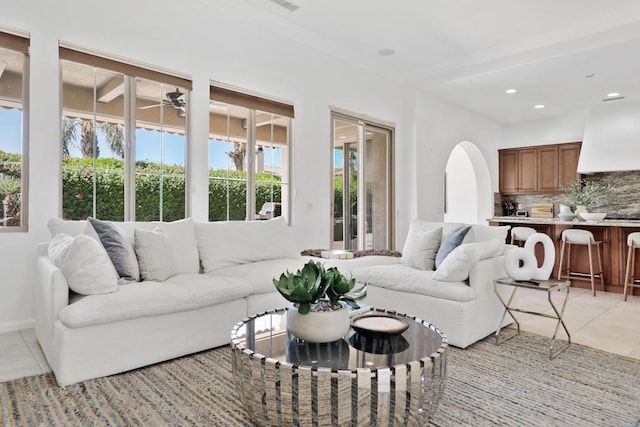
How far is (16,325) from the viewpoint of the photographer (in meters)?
3.13

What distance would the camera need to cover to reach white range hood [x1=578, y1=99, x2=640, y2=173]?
642cm

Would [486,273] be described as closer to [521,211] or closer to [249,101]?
[249,101]

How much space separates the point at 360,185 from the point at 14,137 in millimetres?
4159

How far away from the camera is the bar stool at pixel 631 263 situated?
4.71m

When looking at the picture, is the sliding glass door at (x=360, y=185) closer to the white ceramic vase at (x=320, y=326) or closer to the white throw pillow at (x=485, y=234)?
the white throw pillow at (x=485, y=234)

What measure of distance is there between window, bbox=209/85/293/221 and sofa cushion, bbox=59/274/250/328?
1.59 meters

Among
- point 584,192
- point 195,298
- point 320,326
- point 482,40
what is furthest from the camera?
point 584,192

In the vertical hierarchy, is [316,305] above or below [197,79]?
below

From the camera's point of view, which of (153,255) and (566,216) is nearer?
(153,255)

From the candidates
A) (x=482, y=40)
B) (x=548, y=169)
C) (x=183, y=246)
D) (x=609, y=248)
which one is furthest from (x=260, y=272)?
(x=548, y=169)

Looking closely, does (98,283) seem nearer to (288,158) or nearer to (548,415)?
(548,415)

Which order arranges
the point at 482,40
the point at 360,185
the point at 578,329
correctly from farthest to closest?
the point at 360,185, the point at 482,40, the point at 578,329

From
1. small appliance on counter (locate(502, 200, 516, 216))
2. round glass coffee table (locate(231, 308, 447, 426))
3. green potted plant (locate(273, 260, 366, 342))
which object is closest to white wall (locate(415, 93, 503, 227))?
small appliance on counter (locate(502, 200, 516, 216))

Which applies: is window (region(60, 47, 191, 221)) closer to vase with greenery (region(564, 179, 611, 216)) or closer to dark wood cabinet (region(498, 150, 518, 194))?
vase with greenery (region(564, 179, 611, 216))
